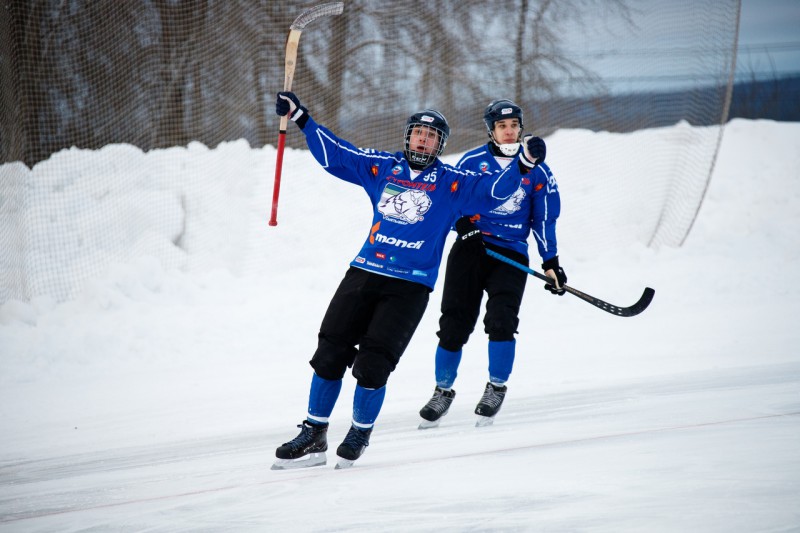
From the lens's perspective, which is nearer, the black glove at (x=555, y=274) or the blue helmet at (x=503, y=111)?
the blue helmet at (x=503, y=111)

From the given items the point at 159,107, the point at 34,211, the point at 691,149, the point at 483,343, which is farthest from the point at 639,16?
the point at 34,211

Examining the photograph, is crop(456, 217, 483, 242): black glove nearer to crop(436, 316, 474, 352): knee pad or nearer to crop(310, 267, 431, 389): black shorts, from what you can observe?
crop(436, 316, 474, 352): knee pad

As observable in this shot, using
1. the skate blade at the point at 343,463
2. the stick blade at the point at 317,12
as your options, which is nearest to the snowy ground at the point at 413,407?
the skate blade at the point at 343,463

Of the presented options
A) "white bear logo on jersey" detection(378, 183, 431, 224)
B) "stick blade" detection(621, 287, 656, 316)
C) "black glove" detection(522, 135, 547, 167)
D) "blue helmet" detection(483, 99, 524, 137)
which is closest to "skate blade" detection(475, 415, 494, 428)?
"stick blade" detection(621, 287, 656, 316)

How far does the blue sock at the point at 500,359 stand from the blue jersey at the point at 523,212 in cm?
50

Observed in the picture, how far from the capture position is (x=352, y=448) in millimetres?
3225

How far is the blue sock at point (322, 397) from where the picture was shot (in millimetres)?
3242

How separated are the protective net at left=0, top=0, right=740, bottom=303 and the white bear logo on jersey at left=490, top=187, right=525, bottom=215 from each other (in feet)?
14.2

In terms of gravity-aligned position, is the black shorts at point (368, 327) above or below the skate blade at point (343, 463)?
above

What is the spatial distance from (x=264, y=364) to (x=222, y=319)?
3.06ft

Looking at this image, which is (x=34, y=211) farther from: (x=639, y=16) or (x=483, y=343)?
(x=639, y=16)

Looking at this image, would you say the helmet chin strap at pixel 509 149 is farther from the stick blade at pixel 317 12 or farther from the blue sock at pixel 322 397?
the blue sock at pixel 322 397

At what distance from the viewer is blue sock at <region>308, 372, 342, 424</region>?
3242 millimetres

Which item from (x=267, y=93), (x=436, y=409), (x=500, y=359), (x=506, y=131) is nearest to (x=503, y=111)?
(x=506, y=131)
